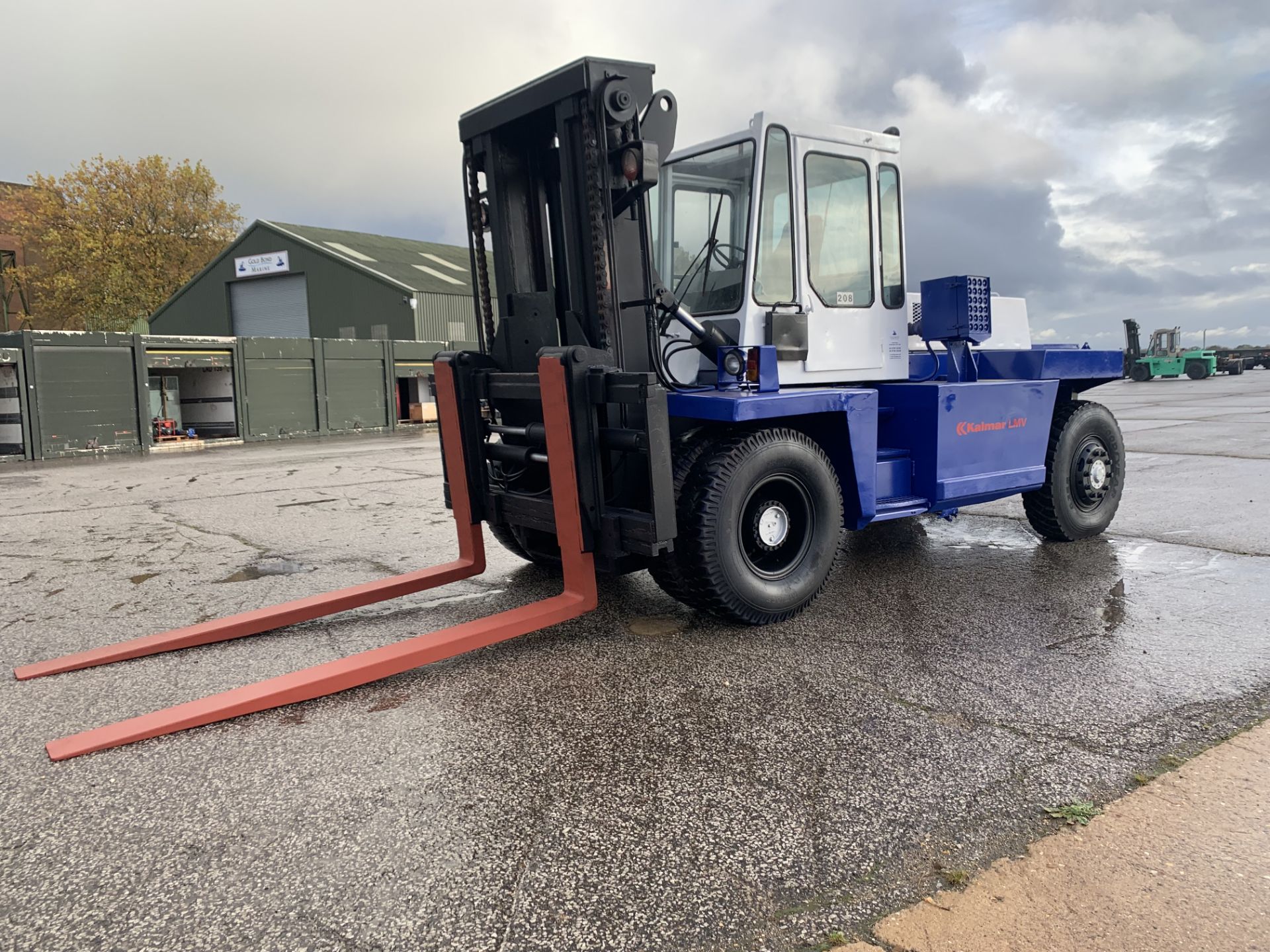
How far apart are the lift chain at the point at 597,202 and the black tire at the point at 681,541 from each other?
0.72m

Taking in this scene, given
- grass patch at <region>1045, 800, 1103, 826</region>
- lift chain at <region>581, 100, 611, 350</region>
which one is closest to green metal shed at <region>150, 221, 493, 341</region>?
lift chain at <region>581, 100, 611, 350</region>

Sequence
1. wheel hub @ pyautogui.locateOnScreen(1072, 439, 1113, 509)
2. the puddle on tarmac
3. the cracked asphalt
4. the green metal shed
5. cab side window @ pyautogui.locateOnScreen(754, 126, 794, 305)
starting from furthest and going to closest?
the green metal shed, wheel hub @ pyautogui.locateOnScreen(1072, 439, 1113, 509), the puddle on tarmac, cab side window @ pyautogui.locateOnScreen(754, 126, 794, 305), the cracked asphalt

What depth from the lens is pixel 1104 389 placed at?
119ft

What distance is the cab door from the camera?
541 centimetres

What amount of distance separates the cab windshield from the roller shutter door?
33.3 metres

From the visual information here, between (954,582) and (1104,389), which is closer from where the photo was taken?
(954,582)

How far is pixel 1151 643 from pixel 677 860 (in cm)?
312

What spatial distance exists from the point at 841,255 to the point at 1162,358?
149ft

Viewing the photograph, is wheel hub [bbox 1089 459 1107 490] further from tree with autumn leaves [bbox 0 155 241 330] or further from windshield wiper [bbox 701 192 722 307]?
tree with autumn leaves [bbox 0 155 241 330]

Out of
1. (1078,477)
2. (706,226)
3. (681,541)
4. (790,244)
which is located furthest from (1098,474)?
(681,541)

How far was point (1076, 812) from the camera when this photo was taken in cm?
285

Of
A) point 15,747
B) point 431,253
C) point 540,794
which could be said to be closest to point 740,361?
point 540,794

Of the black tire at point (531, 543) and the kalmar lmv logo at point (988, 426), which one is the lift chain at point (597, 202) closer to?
the black tire at point (531, 543)

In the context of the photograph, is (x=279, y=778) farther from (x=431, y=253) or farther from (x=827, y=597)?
(x=431, y=253)
